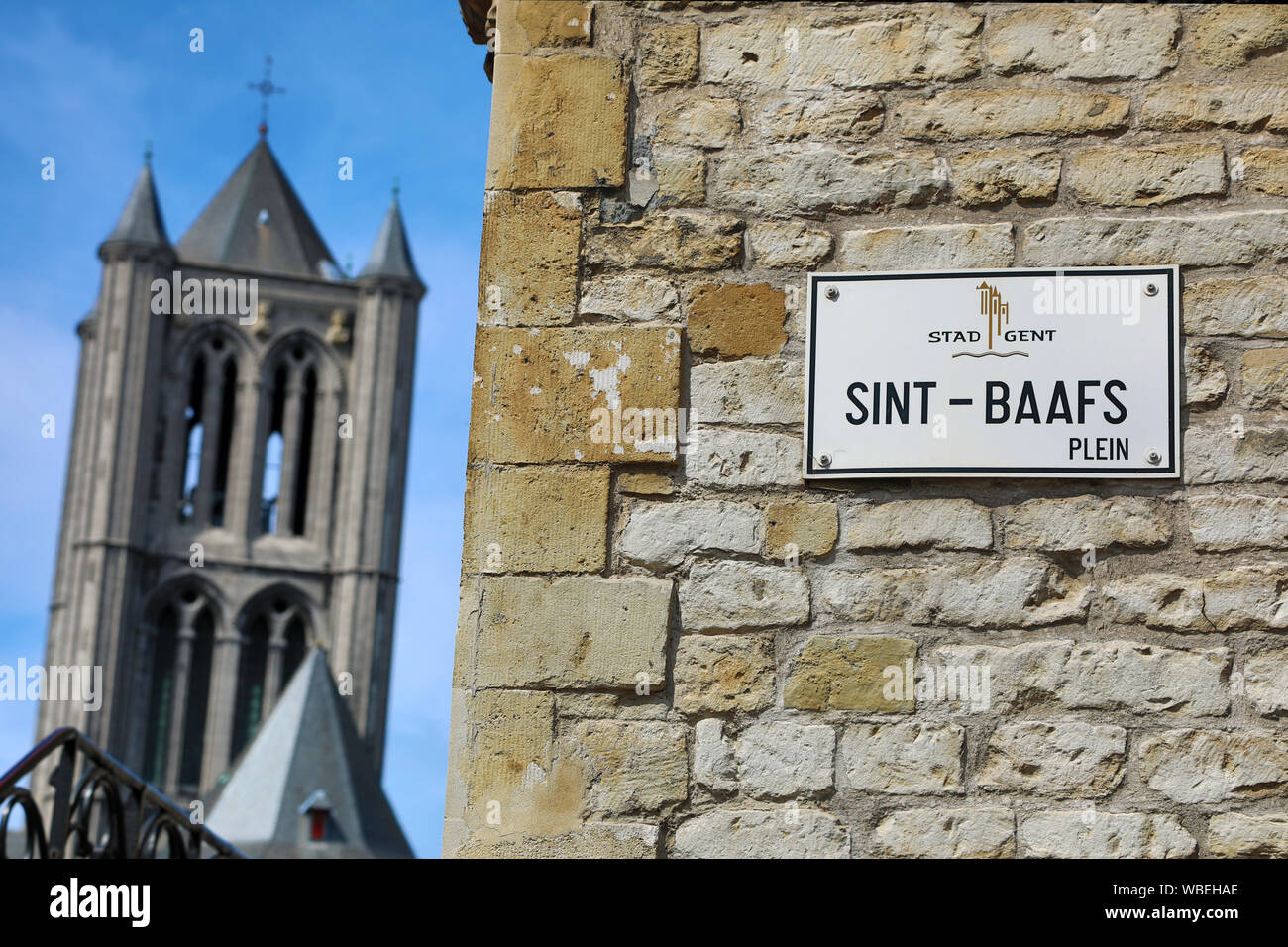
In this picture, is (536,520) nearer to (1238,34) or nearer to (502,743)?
(502,743)

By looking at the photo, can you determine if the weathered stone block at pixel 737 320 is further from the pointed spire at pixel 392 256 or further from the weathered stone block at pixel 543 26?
the pointed spire at pixel 392 256

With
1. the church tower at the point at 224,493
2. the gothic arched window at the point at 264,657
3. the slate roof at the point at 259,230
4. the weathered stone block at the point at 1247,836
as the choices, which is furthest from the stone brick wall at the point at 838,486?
the slate roof at the point at 259,230

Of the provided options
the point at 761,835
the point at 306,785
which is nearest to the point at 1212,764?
the point at 761,835

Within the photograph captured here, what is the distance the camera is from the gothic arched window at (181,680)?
48.3 meters

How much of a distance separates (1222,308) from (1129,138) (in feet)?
1.38

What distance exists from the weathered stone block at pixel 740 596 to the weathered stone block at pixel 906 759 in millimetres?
285

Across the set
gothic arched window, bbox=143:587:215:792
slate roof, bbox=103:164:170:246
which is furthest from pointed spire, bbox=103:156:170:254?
gothic arched window, bbox=143:587:215:792

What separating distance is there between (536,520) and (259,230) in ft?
170

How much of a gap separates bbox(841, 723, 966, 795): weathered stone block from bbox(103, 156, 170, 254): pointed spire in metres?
47.9

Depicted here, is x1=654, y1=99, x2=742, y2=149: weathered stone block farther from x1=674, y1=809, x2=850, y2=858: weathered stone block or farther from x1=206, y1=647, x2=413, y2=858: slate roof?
x1=206, y1=647, x2=413, y2=858: slate roof

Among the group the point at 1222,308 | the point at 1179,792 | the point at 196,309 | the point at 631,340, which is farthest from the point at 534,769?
the point at 196,309

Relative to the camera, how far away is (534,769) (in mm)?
3736

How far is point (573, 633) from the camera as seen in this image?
3.81 metres
